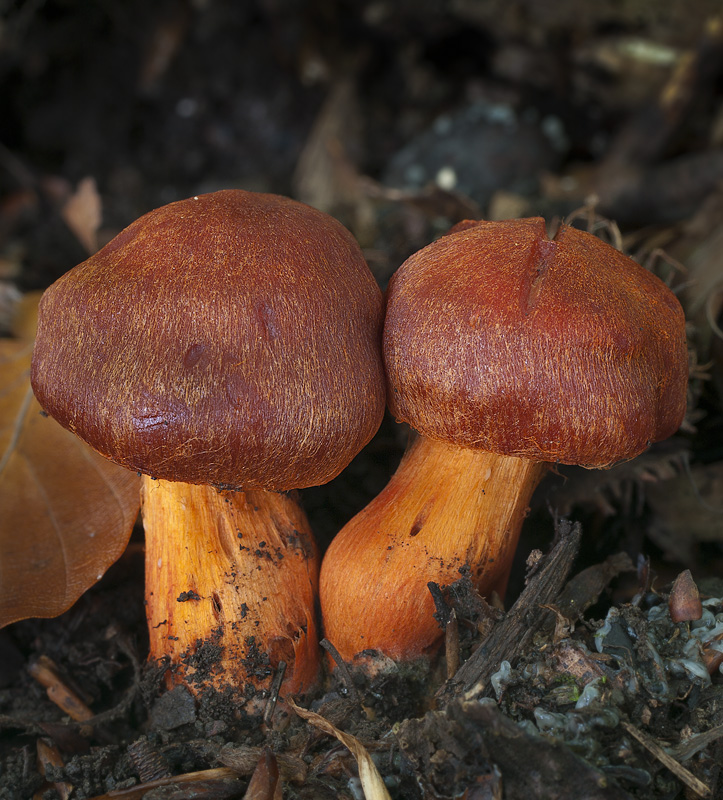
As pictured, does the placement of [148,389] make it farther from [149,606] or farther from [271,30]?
[271,30]

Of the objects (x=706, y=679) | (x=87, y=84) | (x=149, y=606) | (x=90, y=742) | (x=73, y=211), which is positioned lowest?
(x=90, y=742)

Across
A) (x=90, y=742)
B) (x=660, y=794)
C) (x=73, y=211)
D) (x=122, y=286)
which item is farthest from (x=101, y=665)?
(x=73, y=211)

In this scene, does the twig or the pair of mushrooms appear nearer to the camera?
the pair of mushrooms

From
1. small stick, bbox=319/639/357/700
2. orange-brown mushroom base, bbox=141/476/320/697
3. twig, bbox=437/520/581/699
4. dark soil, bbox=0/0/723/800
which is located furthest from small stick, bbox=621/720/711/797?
orange-brown mushroom base, bbox=141/476/320/697

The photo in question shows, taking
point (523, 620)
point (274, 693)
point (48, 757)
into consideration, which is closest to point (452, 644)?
point (523, 620)

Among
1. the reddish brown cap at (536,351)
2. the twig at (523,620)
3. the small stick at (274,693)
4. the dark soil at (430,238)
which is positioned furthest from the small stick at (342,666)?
the reddish brown cap at (536,351)

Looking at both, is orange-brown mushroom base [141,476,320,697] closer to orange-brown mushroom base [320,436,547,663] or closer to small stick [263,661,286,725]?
small stick [263,661,286,725]

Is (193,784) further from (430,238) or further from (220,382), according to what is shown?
(430,238)
